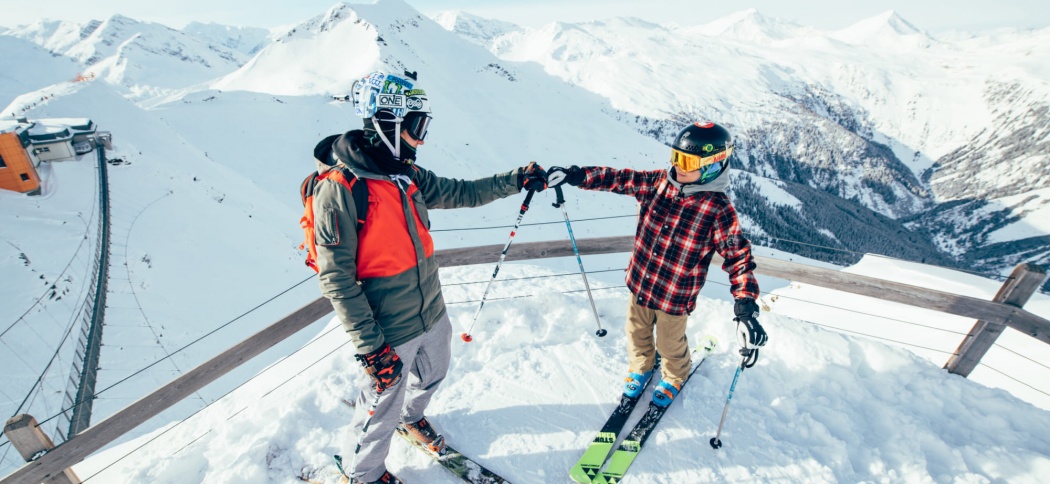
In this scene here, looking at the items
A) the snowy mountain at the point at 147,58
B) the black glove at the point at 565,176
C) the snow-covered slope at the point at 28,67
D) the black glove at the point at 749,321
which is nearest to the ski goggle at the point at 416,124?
the black glove at the point at 565,176

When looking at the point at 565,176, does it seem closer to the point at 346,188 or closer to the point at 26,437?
the point at 346,188

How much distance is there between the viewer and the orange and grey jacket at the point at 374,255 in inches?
102

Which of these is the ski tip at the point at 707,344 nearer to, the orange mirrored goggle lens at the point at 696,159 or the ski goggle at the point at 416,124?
the orange mirrored goggle lens at the point at 696,159

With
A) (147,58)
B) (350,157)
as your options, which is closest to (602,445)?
(350,157)

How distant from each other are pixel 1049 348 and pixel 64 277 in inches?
913

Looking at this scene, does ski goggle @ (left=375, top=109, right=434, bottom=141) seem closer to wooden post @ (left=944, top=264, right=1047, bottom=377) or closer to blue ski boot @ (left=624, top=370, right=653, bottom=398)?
blue ski boot @ (left=624, top=370, right=653, bottom=398)

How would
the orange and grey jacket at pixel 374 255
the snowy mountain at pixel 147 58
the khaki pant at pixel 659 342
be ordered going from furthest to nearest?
1. the snowy mountain at pixel 147 58
2. the khaki pant at pixel 659 342
3. the orange and grey jacket at pixel 374 255

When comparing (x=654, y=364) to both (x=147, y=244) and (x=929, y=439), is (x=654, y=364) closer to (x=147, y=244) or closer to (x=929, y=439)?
(x=929, y=439)

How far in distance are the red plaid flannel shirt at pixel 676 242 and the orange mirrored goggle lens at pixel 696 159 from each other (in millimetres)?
240

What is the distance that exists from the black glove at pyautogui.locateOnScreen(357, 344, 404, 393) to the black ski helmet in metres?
2.72

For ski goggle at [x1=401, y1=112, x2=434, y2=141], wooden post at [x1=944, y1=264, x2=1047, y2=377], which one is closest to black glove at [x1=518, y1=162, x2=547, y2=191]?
ski goggle at [x1=401, y1=112, x2=434, y2=141]

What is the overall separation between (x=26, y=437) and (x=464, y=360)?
3.39 meters

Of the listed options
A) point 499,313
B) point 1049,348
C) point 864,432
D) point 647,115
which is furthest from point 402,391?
point 647,115

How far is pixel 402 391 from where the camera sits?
10.8 feet
